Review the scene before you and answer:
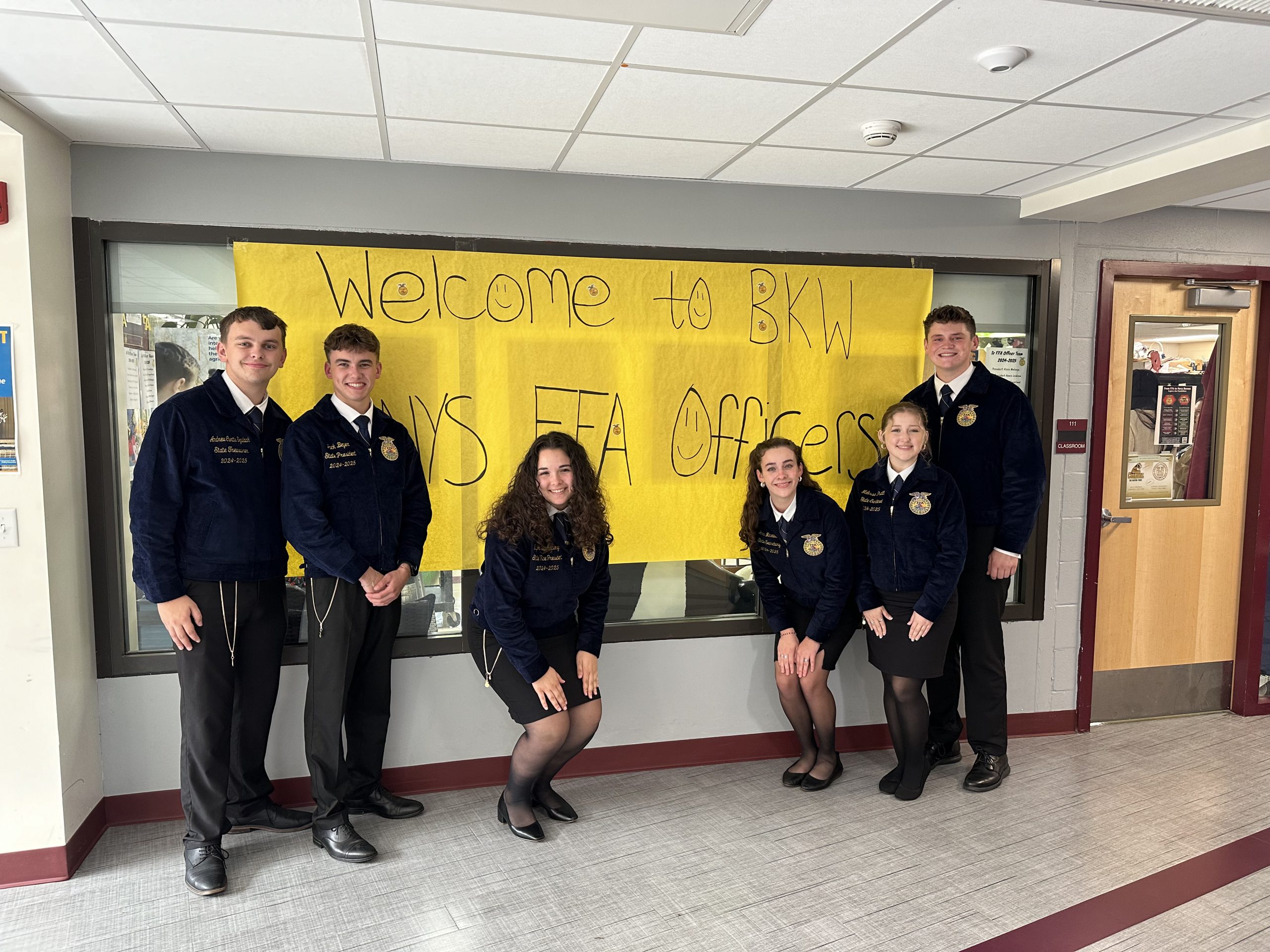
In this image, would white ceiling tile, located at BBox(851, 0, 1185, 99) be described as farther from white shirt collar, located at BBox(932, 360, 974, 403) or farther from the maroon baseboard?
the maroon baseboard

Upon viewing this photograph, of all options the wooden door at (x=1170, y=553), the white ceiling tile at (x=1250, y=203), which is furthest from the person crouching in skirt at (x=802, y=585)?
the white ceiling tile at (x=1250, y=203)

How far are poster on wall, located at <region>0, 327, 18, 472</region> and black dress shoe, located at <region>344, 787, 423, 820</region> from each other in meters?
1.55

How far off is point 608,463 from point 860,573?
1.07m

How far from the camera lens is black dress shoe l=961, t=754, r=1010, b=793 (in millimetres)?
3232

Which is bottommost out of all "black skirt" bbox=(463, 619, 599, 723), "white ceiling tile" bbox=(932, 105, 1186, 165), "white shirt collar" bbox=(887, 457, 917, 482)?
"black skirt" bbox=(463, 619, 599, 723)

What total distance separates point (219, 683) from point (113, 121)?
1756 millimetres

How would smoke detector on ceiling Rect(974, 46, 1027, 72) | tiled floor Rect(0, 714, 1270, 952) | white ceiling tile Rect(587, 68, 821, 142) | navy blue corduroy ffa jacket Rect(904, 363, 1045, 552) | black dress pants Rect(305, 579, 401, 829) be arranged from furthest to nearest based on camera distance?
navy blue corduroy ffa jacket Rect(904, 363, 1045, 552) < black dress pants Rect(305, 579, 401, 829) < tiled floor Rect(0, 714, 1270, 952) < white ceiling tile Rect(587, 68, 821, 142) < smoke detector on ceiling Rect(974, 46, 1027, 72)

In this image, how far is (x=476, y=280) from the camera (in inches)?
122

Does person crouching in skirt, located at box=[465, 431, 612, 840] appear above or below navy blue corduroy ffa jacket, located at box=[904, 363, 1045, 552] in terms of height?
below

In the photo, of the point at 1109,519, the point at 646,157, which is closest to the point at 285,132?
the point at 646,157

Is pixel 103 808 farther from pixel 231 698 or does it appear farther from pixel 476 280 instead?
pixel 476 280

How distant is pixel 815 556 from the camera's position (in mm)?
3119

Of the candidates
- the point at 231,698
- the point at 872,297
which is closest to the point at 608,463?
the point at 872,297

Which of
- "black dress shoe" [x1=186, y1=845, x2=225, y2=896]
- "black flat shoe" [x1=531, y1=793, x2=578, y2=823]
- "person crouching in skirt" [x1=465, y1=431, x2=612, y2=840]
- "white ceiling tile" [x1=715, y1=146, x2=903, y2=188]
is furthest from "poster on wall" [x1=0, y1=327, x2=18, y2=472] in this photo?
"white ceiling tile" [x1=715, y1=146, x2=903, y2=188]
